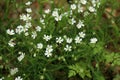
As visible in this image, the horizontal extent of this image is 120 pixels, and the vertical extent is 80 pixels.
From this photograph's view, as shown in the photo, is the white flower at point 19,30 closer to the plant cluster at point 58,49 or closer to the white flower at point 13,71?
the plant cluster at point 58,49

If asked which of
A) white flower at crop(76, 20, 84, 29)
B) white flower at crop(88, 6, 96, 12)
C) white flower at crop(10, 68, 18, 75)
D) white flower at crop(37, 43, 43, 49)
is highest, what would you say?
white flower at crop(88, 6, 96, 12)

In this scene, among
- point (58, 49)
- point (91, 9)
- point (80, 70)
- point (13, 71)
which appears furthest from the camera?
point (91, 9)

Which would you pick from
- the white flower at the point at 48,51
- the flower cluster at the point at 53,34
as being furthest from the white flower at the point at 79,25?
the white flower at the point at 48,51

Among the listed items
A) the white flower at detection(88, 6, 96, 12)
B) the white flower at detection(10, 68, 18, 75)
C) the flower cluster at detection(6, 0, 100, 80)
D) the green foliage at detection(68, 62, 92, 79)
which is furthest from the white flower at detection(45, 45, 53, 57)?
the white flower at detection(88, 6, 96, 12)

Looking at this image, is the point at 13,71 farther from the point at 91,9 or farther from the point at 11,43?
the point at 91,9

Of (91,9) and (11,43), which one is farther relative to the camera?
(91,9)

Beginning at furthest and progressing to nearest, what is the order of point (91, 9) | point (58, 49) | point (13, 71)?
point (91, 9) → point (58, 49) → point (13, 71)

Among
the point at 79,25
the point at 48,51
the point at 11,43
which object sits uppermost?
the point at 79,25

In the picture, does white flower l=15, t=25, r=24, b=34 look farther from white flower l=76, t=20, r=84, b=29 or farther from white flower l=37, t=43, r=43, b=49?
white flower l=76, t=20, r=84, b=29

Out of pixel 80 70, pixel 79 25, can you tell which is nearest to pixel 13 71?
pixel 80 70

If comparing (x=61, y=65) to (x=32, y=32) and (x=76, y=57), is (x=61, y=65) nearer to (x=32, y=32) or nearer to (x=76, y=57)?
(x=76, y=57)

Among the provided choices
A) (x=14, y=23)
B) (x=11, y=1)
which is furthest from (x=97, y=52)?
(x=11, y=1)
